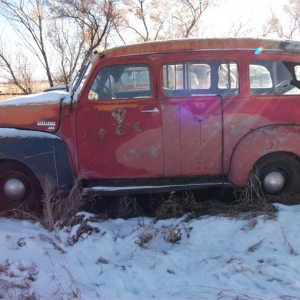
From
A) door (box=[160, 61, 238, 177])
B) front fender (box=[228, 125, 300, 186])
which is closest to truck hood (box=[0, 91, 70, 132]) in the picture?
door (box=[160, 61, 238, 177])

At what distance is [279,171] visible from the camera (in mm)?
4176

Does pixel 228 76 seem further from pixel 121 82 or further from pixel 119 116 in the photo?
→ pixel 119 116

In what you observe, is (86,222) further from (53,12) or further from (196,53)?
(53,12)

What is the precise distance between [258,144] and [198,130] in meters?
0.72

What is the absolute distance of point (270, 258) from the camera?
9.41 ft

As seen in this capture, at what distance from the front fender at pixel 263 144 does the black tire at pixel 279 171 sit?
0.12 meters

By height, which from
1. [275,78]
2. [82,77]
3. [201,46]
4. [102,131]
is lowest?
[102,131]

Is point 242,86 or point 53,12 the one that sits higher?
point 53,12

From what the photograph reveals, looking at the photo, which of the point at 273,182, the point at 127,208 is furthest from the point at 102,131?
the point at 273,182

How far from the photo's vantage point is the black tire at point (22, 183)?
4016 mm

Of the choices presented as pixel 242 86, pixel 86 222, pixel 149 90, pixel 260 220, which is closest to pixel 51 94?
pixel 149 90

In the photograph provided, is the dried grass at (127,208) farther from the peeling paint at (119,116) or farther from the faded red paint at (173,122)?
the peeling paint at (119,116)

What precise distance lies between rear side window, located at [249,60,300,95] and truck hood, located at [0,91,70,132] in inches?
94.2

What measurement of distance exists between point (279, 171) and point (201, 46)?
1811 millimetres
